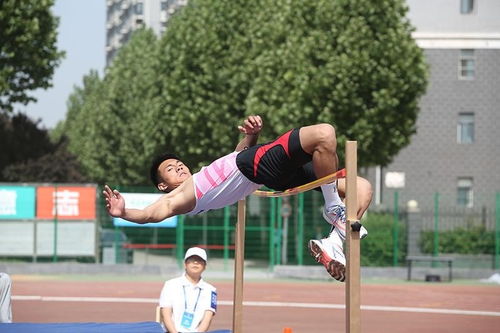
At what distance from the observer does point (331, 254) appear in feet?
28.8

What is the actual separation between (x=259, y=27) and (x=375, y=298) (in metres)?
17.5

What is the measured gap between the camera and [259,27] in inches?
1650

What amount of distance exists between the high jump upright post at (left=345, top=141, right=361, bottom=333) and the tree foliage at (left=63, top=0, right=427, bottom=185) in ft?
91.2

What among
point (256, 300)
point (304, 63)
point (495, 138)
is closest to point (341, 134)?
point (304, 63)

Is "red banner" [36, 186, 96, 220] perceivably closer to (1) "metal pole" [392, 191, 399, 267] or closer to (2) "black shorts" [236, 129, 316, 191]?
(1) "metal pole" [392, 191, 399, 267]

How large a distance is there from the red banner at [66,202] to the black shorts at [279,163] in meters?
24.3

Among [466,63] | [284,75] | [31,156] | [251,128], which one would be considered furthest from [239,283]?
[31,156]

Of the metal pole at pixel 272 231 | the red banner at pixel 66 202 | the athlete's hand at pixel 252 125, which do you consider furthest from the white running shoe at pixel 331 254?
the red banner at pixel 66 202

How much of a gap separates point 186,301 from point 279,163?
11.6 ft

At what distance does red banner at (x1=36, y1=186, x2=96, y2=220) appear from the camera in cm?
3281

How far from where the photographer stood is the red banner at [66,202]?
32.8 metres

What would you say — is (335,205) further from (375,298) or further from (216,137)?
(216,137)

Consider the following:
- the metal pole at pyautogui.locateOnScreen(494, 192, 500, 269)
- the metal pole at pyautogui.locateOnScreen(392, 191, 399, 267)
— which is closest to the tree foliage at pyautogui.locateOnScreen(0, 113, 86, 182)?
the metal pole at pyautogui.locateOnScreen(392, 191, 399, 267)

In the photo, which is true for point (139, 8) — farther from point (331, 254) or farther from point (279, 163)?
point (331, 254)
